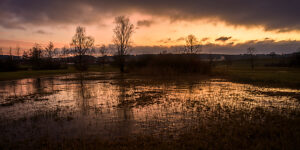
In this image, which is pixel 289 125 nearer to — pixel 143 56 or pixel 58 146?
pixel 58 146

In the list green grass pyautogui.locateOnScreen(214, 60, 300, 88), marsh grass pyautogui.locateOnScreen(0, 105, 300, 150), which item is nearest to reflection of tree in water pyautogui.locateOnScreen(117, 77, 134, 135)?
marsh grass pyautogui.locateOnScreen(0, 105, 300, 150)

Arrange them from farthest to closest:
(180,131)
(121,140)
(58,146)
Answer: (180,131) < (121,140) < (58,146)

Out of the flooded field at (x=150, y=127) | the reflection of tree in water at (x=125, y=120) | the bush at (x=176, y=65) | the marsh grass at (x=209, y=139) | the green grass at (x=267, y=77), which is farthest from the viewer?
the bush at (x=176, y=65)

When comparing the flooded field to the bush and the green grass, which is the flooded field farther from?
the bush

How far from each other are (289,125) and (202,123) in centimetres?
383

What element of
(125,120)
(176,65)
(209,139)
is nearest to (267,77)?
(176,65)

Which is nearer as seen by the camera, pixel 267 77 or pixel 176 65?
pixel 267 77

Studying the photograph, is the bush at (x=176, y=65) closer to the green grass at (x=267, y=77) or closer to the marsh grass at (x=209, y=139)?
the green grass at (x=267, y=77)

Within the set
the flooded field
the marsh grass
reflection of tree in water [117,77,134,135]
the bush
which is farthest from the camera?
the bush

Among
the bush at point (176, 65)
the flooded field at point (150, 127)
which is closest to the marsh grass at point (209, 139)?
the flooded field at point (150, 127)

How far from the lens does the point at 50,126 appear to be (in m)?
8.05

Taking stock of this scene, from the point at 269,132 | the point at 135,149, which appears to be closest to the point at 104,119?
the point at 135,149

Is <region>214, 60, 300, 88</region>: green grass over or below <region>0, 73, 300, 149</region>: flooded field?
over

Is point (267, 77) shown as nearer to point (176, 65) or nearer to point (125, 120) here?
point (176, 65)
